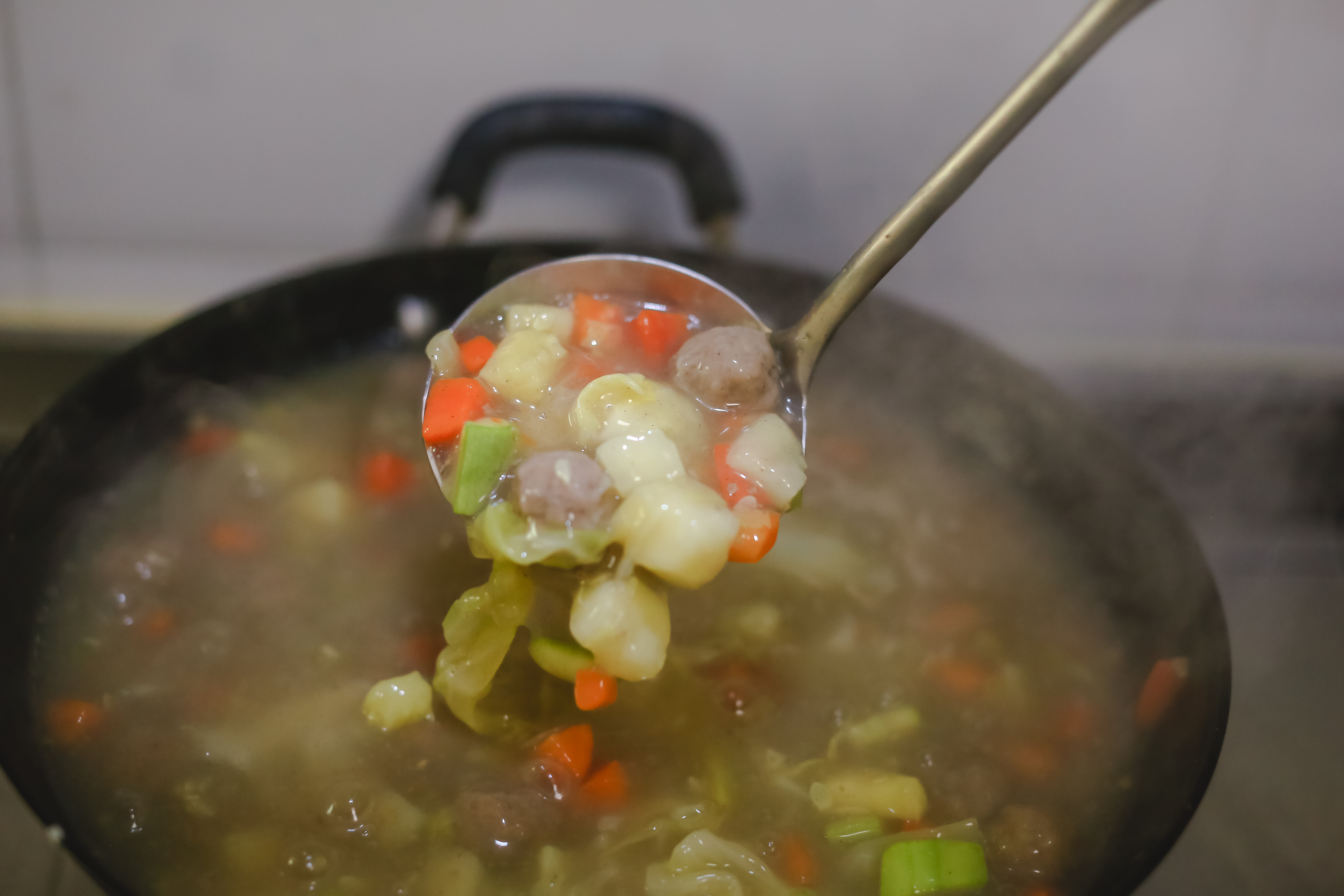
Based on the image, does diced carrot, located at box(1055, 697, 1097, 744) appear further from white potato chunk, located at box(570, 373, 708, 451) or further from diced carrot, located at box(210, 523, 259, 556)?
diced carrot, located at box(210, 523, 259, 556)

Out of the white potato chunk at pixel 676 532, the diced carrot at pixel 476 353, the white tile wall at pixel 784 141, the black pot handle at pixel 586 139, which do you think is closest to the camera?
the white potato chunk at pixel 676 532

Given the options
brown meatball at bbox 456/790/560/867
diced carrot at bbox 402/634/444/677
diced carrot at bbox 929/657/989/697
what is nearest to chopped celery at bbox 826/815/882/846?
diced carrot at bbox 929/657/989/697

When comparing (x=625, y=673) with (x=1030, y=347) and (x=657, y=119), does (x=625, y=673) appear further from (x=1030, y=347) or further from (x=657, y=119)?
(x=1030, y=347)

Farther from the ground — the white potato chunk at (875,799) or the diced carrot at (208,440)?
the diced carrot at (208,440)

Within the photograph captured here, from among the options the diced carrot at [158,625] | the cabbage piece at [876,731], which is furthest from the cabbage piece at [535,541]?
the diced carrot at [158,625]

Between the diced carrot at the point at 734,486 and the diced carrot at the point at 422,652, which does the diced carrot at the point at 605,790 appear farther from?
the diced carrot at the point at 734,486

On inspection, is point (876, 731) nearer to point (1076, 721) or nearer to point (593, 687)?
point (1076, 721)
